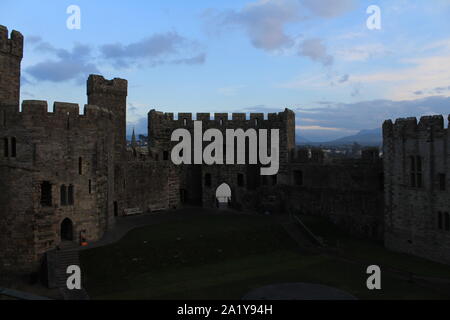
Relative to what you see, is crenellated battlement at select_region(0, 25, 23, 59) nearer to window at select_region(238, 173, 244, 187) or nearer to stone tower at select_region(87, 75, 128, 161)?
stone tower at select_region(87, 75, 128, 161)

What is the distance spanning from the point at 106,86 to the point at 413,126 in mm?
24887

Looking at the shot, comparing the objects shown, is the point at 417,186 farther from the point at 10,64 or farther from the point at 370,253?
the point at 10,64

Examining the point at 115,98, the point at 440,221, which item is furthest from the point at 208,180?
the point at 440,221

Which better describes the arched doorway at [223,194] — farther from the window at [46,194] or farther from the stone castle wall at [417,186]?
the window at [46,194]

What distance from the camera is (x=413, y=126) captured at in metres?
24.9

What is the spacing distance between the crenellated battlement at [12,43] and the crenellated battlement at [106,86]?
6541mm

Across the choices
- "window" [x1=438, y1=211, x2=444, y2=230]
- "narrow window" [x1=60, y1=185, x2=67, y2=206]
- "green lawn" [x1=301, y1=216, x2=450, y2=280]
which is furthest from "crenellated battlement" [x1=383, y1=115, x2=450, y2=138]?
"narrow window" [x1=60, y1=185, x2=67, y2=206]

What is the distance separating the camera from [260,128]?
36.9m

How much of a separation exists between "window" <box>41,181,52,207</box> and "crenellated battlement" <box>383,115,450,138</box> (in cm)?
2336

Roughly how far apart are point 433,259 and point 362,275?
6578 mm

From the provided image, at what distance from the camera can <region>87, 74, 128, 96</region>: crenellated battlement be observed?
106ft

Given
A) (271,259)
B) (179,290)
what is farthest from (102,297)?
(271,259)

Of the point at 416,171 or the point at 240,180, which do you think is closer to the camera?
the point at 416,171
